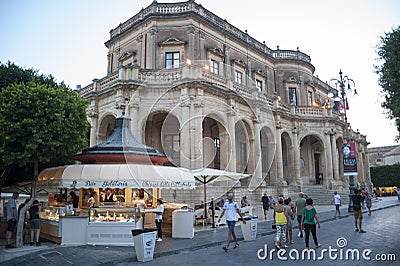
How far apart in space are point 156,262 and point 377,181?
52592mm

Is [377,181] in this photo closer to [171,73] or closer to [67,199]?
[171,73]

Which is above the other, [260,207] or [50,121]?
[50,121]

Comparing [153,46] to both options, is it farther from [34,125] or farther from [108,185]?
[108,185]

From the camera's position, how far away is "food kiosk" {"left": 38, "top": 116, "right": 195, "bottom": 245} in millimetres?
11461

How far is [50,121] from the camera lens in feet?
38.9

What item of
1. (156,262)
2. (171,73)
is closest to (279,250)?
(156,262)

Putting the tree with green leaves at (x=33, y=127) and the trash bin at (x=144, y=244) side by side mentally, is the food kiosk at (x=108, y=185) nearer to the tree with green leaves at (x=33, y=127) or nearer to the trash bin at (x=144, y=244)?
the tree with green leaves at (x=33, y=127)

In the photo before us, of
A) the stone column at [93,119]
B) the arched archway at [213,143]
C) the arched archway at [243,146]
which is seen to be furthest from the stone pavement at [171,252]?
the stone column at [93,119]

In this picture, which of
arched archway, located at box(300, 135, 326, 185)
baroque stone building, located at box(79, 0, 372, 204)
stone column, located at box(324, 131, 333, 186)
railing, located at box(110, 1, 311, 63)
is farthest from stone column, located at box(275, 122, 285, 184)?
railing, located at box(110, 1, 311, 63)

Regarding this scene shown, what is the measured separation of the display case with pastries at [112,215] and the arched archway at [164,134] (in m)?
9.58

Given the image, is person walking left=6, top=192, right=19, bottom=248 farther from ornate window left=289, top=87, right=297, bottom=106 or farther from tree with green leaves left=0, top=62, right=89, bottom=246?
ornate window left=289, top=87, right=297, bottom=106

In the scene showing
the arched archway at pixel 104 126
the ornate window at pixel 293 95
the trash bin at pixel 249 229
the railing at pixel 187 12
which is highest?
the railing at pixel 187 12

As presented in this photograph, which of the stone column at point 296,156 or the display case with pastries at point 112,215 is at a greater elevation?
the stone column at point 296,156

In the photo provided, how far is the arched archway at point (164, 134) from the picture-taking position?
71.8 ft
